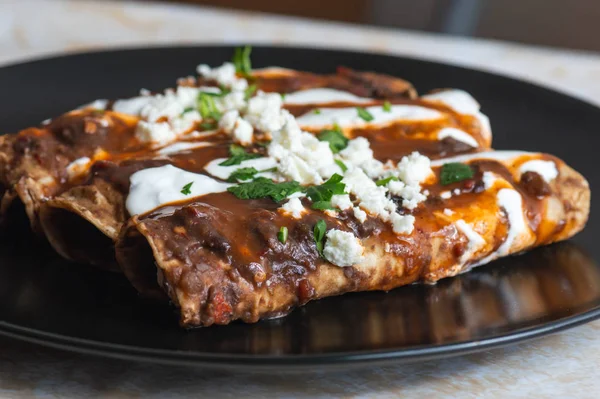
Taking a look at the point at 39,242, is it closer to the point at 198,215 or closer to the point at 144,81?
the point at 198,215

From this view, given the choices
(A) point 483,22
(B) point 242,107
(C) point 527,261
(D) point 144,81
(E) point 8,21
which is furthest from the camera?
(A) point 483,22

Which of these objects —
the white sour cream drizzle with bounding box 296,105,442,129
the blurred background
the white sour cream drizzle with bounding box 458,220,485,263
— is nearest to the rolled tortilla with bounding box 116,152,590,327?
the white sour cream drizzle with bounding box 458,220,485,263

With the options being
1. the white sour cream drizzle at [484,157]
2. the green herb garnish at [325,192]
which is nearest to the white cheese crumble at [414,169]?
the white sour cream drizzle at [484,157]

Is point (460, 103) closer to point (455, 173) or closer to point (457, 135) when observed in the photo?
point (457, 135)

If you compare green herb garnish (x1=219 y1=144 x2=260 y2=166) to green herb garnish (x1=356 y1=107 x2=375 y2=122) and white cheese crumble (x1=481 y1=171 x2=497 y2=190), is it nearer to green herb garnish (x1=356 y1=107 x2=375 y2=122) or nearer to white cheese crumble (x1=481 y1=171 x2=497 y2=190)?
green herb garnish (x1=356 y1=107 x2=375 y2=122)

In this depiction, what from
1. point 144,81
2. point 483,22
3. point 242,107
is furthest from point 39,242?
point 483,22

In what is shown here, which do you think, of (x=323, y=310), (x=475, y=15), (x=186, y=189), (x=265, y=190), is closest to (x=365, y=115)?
(x=265, y=190)

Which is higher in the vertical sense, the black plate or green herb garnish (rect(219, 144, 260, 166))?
green herb garnish (rect(219, 144, 260, 166))
